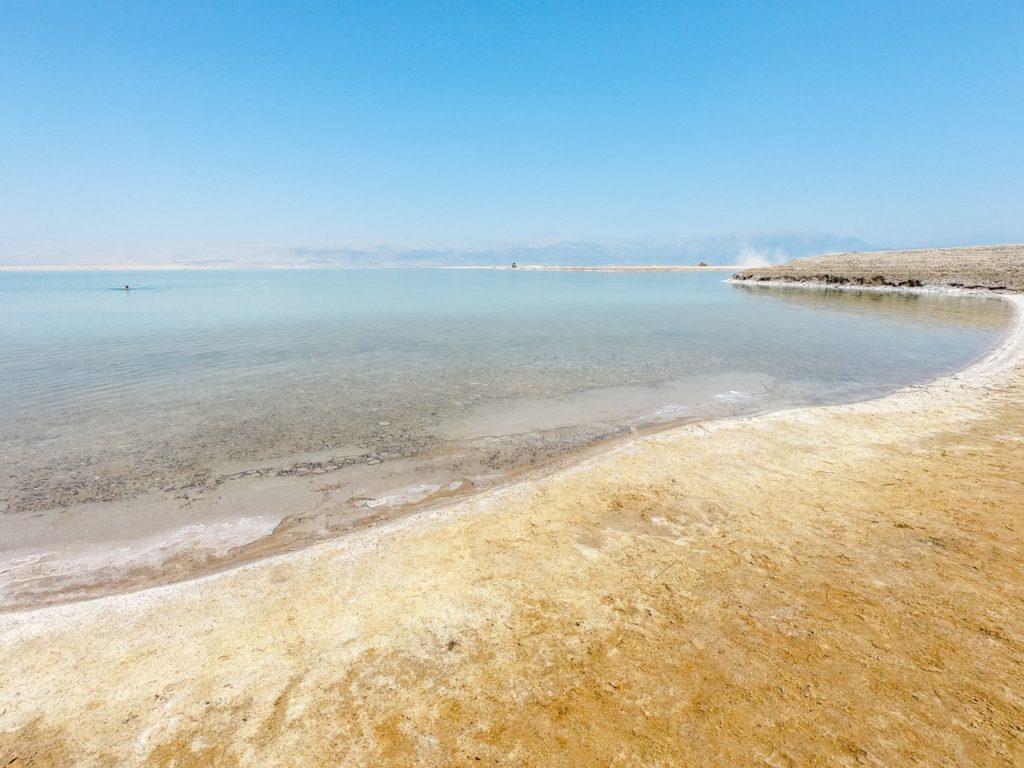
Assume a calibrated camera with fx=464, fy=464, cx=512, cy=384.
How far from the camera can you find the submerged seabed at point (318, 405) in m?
6.53

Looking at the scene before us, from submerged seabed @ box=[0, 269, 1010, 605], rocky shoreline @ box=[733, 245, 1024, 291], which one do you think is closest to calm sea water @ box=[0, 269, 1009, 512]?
submerged seabed @ box=[0, 269, 1010, 605]

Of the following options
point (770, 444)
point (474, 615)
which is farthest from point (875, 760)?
point (770, 444)

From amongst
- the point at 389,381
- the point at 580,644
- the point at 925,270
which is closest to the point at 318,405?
the point at 389,381

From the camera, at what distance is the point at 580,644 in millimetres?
3873

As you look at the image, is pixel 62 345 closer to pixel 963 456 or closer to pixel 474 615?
pixel 474 615

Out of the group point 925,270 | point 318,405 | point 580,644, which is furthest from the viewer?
point 925,270

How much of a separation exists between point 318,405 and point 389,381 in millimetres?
2665

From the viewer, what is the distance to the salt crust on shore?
10.1 feet

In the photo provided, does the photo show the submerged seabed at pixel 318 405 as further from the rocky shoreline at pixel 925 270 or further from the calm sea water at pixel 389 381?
the rocky shoreline at pixel 925 270

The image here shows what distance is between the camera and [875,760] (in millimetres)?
2889

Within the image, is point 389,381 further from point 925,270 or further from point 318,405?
point 925,270

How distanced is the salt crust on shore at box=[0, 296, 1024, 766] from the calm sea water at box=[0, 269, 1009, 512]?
3510 millimetres

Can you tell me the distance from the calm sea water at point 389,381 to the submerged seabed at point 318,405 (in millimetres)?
74

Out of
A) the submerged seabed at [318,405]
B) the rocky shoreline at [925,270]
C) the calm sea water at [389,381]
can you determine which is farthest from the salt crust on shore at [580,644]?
the rocky shoreline at [925,270]
